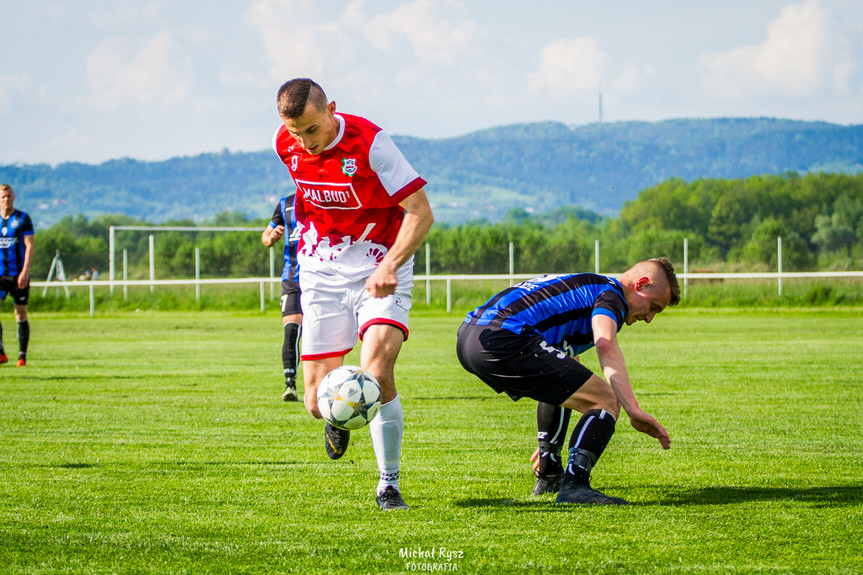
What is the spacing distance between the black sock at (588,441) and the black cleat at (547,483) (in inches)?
11.7

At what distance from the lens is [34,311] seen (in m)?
31.0

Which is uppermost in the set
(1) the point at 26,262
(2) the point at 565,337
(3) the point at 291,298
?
(1) the point at 26,262

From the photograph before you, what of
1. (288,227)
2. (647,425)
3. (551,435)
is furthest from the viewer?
(288,227)

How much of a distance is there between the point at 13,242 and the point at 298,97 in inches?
350

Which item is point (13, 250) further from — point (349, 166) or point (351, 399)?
point (351, 399)

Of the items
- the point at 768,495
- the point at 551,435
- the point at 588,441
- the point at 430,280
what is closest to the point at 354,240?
the point at 551,435

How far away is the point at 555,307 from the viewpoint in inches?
186

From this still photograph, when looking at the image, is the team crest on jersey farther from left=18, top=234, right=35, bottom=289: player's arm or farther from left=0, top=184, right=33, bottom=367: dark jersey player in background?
left=0, top=184, right=33, bottom=367: dark jersey player in background

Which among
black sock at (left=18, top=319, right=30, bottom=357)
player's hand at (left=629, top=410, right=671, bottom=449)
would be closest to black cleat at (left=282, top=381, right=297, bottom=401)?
black sock at (left=18, top=319, right=30, bottom=357)

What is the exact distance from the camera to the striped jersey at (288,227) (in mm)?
9180

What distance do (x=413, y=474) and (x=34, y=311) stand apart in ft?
93.2

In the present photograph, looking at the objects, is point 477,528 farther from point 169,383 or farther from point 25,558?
point 169,383

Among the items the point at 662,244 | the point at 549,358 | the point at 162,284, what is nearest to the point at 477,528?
the point at 549,358

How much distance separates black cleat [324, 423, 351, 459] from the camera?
5039 mm
